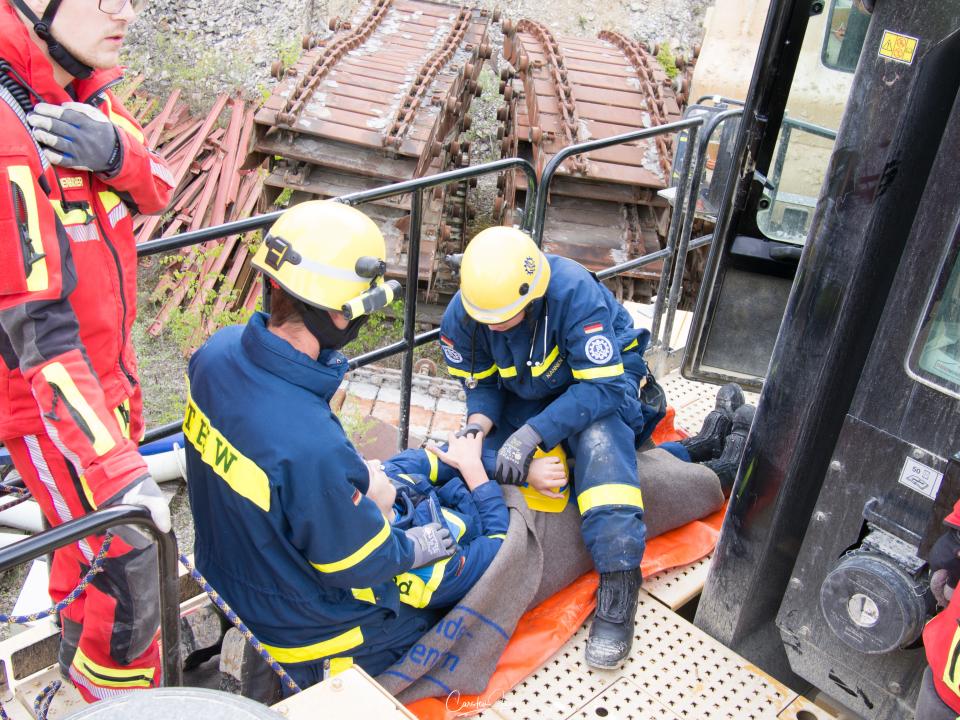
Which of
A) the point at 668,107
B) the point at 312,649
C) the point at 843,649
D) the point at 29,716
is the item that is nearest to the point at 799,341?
the point at 843,649

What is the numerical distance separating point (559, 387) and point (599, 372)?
276mm

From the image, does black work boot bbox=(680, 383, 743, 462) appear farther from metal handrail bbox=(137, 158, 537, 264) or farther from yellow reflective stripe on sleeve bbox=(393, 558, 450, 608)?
yellow reflective stripe on sleeve bbox=(393, 558, 450, 608)

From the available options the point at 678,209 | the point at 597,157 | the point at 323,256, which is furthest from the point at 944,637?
the point at 597,157

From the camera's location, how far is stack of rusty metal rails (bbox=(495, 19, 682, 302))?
714 centimetres

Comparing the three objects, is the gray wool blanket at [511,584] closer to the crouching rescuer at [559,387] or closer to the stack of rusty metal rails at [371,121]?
the crouching rescuer at [559,387]

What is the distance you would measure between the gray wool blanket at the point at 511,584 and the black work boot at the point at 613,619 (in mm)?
188

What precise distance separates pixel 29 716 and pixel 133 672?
307mm

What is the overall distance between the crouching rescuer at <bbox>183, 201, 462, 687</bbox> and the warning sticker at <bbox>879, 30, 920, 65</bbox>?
1458 mm

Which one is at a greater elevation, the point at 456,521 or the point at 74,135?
the point at 74,135

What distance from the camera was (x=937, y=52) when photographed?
2.32 meters

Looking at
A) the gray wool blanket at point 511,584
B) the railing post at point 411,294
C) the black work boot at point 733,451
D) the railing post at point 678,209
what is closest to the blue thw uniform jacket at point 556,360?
the railing post at point 411,294

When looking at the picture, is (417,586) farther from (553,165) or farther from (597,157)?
(597,157)

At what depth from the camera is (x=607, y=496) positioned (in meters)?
3.37

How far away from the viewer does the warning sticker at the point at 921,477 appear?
8.09ft
